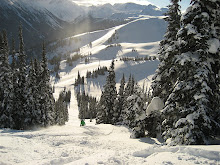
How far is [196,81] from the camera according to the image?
10.8m

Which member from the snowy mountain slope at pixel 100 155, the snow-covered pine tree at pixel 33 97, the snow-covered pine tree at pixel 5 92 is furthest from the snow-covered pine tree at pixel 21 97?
the snowy mountain slope at pixel 100 155

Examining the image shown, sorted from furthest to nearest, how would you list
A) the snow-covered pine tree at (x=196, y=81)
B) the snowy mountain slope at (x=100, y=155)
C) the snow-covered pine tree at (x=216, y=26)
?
the snow-covered pine tree at (x=216, y=26) < the snow-covered pine tree at (x=196, y=81) < the snowy mountain slope at (x=100, y=155)

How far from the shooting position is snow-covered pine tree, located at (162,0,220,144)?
1048cm

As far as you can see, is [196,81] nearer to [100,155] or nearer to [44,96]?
[100,155]

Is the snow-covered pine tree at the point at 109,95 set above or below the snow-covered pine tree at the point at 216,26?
below

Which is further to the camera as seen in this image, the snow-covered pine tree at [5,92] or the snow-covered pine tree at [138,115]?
the snow-covered pine tree at [5,92]

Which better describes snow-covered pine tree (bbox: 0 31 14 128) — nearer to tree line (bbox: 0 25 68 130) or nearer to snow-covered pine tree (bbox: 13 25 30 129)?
tree line (bbox: 0 25 68 130)

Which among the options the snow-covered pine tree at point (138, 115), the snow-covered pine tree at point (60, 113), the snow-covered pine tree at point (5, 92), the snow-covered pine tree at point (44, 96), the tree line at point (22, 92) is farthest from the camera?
the snow-covered pine tree at point (60, 113)

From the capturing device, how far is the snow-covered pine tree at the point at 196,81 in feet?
34.4

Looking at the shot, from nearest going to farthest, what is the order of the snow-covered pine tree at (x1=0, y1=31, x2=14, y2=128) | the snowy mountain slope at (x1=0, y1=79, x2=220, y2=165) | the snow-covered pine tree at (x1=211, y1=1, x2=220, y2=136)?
the snowy mountain slope at (x1=0, y1=79, x2=220, y2=165) → the snow-covered pine tree at (x1=211, y1=1, x2=220, y2=136) → the snow-covered pine tree at (x1=0, y1=31, x2=14, y2=128)

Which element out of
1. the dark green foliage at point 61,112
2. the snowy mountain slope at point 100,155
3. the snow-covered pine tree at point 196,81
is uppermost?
the snow-covered pine tree at point 196,81

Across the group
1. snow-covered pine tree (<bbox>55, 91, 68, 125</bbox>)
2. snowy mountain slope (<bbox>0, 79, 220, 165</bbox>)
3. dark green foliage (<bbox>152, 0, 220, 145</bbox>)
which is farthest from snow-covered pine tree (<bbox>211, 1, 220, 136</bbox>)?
snow-covered pine tree (<bbox>55, 91, 68, 125</bbox>)

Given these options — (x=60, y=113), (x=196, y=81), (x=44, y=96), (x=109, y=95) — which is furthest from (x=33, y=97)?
(x=60, y=113)

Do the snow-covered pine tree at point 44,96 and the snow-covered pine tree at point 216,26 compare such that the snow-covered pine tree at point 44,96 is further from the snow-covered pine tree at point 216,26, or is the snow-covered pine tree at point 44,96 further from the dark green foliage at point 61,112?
the snow-covered pine tree at point 216,26
